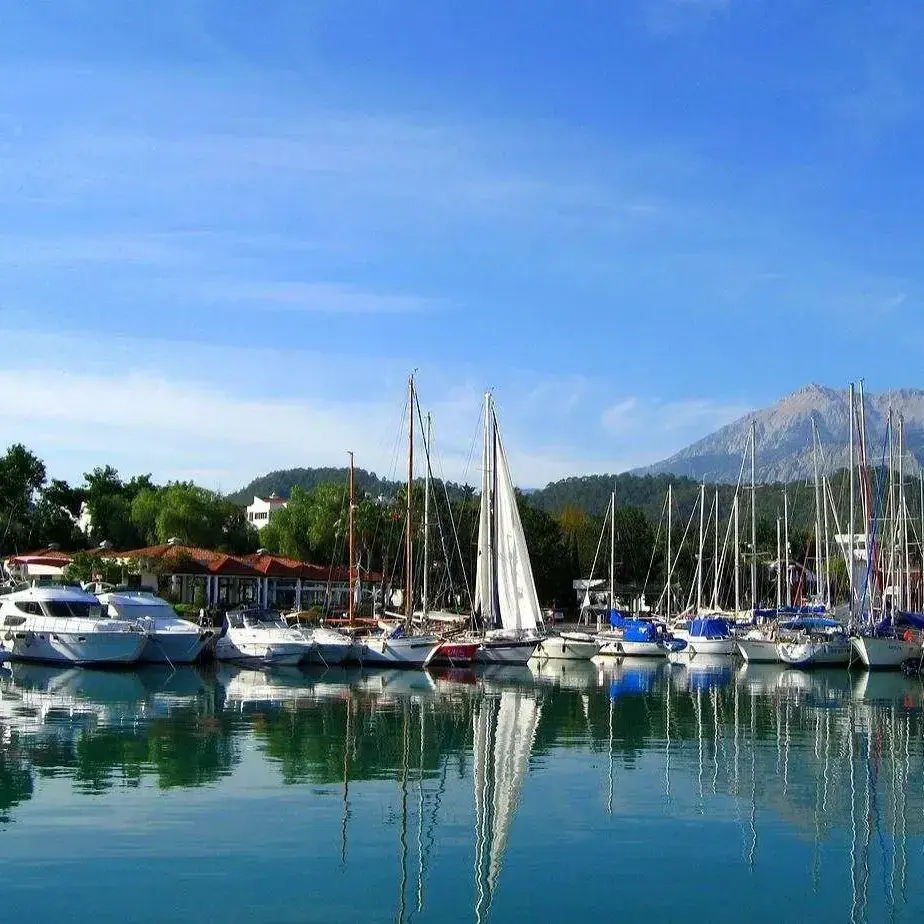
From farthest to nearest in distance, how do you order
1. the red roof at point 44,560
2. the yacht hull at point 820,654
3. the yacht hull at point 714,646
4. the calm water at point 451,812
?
the red roof at point 44,560, the yacht hull at point 714,646, the yacht hull at point 820,654, the calm water at point 451,812

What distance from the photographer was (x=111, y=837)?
63.9 feet

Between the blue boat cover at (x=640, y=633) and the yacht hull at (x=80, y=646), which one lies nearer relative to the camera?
the yacht hull at (x=80, y=646)

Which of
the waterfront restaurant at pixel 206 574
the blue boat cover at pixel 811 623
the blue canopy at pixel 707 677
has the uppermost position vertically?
the waterfront restaurant at pixel 206 574

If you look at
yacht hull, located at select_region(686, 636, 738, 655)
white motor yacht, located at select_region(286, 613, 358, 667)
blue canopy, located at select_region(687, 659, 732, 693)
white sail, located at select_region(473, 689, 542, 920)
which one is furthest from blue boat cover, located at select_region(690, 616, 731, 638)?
white sail, located at select_region(473, 689, 542, 920)

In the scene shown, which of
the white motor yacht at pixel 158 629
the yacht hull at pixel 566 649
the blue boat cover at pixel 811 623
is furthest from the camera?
the yacht hull at pixel 566 649

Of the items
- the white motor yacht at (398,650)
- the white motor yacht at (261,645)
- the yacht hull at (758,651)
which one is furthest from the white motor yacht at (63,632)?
the yacht hull at (758,651)

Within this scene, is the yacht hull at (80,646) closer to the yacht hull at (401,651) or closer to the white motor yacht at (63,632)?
the white motor yacht at (63,632)

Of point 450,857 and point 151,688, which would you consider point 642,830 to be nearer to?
point 450,857

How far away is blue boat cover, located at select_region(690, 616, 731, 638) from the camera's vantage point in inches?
2990

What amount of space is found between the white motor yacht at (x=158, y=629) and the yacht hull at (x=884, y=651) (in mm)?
34012

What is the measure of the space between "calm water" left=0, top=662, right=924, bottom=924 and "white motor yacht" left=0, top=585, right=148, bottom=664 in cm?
1375

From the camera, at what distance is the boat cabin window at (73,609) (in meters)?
57.2

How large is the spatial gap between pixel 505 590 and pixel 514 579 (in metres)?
0.77

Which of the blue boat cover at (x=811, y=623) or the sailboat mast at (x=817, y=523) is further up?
the sailboat mast at (x=817, y=523)
